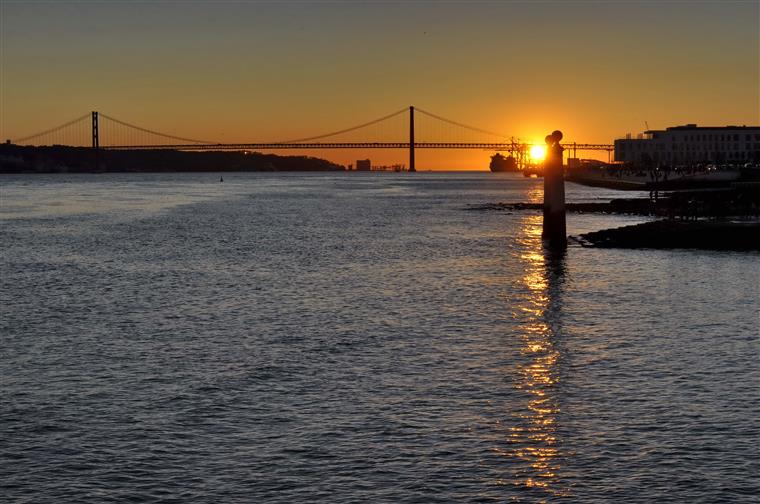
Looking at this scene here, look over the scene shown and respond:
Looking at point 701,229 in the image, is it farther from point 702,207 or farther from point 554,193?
point 702,207

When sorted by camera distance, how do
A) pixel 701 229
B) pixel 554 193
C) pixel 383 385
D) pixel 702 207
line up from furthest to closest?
1. pixel 702 207
2. pixel 554 193
3. pixel 701 229
4. pixel 383 385

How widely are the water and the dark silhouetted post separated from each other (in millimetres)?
10061

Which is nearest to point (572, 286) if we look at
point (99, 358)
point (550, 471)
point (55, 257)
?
point (99, 358)

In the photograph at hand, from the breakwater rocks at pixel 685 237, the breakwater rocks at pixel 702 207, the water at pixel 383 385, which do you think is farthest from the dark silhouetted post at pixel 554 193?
the breakwater rocks at pixel 702 207

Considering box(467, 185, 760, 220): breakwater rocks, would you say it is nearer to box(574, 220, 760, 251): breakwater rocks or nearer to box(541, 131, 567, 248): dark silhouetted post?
box(574, 220, 760, 251): breakwater rocks

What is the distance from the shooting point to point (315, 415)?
58.2ft

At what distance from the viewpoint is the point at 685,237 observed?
5244 cm

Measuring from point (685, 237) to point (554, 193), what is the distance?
6835 mm

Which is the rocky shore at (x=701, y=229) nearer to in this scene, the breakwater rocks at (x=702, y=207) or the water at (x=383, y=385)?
the breakwater rocks at (x=702, y=207)

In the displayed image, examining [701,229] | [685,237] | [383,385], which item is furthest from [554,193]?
[383,385]

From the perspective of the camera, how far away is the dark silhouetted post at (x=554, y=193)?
53625 mm

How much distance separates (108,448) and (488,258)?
35.6m

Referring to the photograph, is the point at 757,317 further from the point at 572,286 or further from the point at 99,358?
the point at 99,358

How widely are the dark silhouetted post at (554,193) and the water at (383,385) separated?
10061 mm
